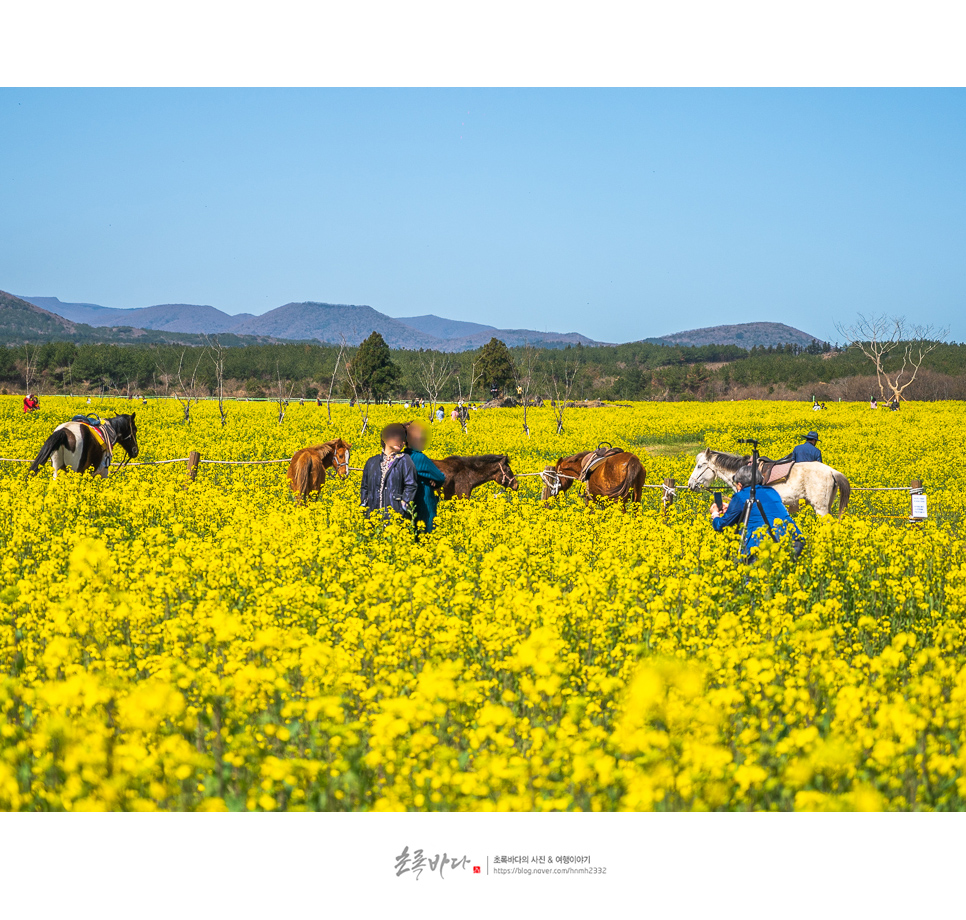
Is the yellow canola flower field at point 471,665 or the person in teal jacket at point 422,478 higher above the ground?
the person in teal jacket at point 422,478

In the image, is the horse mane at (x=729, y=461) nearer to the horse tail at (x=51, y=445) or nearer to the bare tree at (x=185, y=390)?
the horse tail at (x=51, y=445)

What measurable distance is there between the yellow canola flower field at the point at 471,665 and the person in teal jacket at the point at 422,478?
452 mm

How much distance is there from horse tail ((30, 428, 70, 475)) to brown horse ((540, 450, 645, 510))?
908cm

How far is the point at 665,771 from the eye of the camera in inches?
130

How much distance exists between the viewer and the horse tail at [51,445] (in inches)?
507

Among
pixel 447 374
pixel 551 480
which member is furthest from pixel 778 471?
pixel 447 374

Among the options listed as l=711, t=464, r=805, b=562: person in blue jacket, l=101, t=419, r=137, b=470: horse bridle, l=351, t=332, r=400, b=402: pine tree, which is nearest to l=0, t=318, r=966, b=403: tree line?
Answer: l=351, t=332, r=400, b=402: pine tree

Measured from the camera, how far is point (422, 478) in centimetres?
939

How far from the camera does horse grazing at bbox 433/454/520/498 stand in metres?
11.9

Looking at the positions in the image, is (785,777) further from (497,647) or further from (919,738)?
(497,647)

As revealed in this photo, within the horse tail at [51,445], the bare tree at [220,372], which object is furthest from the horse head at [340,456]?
the bare tree at [220,372]

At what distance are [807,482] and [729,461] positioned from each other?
1.24 meters

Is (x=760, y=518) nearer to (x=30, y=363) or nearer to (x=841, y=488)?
(x=841, y=488)

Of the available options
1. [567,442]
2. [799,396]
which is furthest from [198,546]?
[799,396]
